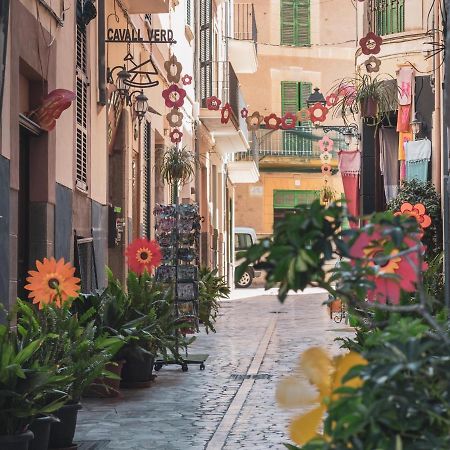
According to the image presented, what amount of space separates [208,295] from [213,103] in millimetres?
10351

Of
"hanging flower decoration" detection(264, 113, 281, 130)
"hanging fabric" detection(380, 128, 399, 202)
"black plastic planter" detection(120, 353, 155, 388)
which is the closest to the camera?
"black plastic planter" detection(120, 353, 155, 388)

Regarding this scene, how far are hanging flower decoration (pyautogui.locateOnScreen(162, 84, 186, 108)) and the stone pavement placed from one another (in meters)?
4.50

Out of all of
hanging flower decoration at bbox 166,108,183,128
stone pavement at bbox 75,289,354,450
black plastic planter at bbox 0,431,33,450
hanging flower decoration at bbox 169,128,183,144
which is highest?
hanging flower decoration at bbox 166,108,183,128

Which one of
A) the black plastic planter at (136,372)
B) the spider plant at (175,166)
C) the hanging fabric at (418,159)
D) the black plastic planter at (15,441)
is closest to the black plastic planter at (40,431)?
the black plastic planter at (15,441)

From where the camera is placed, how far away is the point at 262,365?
15117 mm

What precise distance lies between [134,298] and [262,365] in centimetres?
301

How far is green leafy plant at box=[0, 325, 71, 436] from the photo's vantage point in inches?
282

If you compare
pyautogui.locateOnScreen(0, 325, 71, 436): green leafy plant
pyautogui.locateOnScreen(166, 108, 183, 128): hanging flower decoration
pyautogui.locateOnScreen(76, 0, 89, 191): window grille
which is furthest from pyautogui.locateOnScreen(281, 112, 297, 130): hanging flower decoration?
pyautogui.locateOnScreen(0, 325, 71, 436): green leafy plant

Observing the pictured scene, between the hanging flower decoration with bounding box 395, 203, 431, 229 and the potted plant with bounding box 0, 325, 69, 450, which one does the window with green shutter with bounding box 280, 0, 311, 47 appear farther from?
the potted plant with bounding box 0, 325, 69, 450

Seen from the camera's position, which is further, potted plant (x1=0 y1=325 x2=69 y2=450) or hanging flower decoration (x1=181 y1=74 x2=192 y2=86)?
hanging flower decoration (x1=181 y1=74 x2=192 y2=86)

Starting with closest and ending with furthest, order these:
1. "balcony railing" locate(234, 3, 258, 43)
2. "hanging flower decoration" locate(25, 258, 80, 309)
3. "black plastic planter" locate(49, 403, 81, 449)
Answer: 1. "black plastic planter" locate(49, 403, 81, 449)
2. "hanging flower decoration" locate(25, 258, 80, 309)
3. "balcony railing" locate(234, 3, 258, 43)

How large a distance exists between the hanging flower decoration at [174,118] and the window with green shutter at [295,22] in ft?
86.0

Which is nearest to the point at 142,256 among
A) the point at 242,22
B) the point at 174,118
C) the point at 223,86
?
the point at 174,118

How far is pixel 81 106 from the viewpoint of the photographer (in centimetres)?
1609
